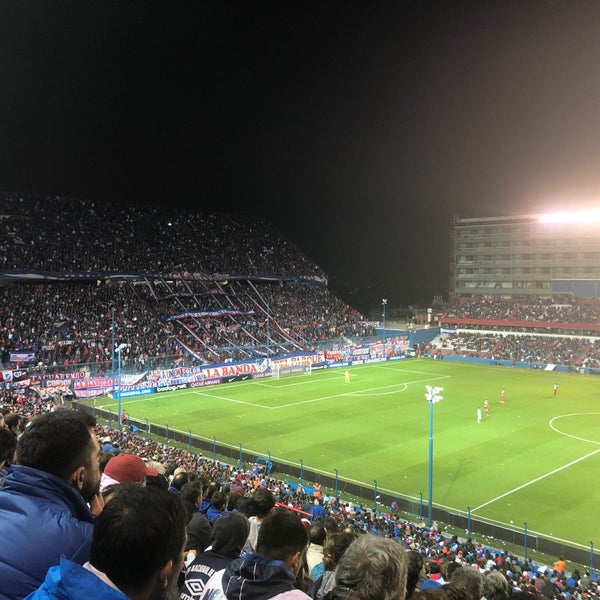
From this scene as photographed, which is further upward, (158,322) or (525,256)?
(525,256)

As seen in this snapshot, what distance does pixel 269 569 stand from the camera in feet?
12.2

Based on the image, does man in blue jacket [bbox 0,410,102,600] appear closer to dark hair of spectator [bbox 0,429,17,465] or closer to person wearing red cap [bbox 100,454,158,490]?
person wearing red cap [bbox 100,454,158,490]

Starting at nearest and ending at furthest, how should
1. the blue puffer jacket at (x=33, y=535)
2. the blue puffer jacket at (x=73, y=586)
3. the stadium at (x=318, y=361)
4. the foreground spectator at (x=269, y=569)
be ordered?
the blue puffer jacket at (x=73, y=586) < the blue puffer jacket at (x=33, y=535) < the foreground spectator at (x=269, y=569) < the stadium at (x=318, y=361)

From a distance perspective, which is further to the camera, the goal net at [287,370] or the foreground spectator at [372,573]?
the goal net at [287,370]

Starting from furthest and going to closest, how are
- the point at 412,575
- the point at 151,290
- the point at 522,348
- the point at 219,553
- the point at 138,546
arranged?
the point at 522,348
the point at 151,290
the point at 219,553
the point at 412,575
the point at 138,546

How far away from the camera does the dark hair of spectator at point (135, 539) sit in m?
2.54

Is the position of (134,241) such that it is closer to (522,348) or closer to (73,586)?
(522,348)

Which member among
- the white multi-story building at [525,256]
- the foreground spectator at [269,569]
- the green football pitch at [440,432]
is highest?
the white multi-story building at [525,256]

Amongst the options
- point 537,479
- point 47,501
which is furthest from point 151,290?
point 47,501

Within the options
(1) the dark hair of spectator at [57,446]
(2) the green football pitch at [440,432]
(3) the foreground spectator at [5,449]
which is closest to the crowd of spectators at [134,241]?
(2) the green football pitch at [440,432]

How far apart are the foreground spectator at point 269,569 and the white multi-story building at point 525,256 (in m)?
82.8

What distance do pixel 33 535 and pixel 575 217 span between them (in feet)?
281

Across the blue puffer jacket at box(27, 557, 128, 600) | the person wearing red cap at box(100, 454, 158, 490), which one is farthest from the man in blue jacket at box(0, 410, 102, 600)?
the person wearing red cap at box(100, 454, 158, 490)

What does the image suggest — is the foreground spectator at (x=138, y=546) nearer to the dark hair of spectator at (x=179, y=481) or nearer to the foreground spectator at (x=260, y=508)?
the foreground spectator at (x=260, y=508)
